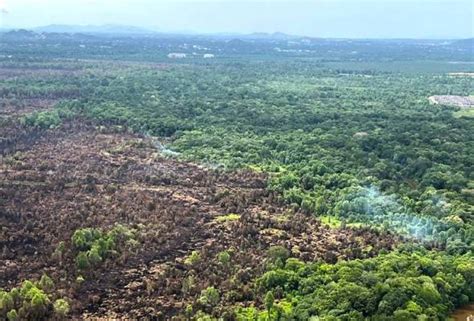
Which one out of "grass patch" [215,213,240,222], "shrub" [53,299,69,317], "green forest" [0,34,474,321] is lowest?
"shrub" [53,299,69,317]

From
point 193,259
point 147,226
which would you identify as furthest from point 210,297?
point 147,226

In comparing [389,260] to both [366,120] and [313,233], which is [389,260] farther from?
[366,120]

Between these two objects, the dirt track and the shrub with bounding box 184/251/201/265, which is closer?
the dirt track

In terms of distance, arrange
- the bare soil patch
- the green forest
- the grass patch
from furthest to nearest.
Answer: the bare soil patch
the grass patch
the green forest

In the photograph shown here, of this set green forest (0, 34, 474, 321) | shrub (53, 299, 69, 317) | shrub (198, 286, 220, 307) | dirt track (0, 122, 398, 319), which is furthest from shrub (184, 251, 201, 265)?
shrub (53, 299, 69, 317)

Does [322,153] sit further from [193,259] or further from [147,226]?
[193,259]

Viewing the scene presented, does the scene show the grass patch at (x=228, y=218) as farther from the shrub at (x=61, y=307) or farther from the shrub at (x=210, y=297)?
the shrub at (x=61, y=307)

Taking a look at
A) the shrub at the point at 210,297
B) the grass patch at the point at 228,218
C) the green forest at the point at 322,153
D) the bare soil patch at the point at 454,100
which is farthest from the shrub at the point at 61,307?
the bare soil patch at the point at 454,100

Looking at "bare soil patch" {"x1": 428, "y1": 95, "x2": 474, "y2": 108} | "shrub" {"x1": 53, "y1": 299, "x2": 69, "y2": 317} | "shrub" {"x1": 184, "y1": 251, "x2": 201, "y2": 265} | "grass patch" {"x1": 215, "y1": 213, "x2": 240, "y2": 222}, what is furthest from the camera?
"bare soil patch" {"x1": 428, "y1": 95, "x2": 474, "y2": 108}

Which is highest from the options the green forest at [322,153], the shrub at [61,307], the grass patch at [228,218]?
the green forest at [322,153]

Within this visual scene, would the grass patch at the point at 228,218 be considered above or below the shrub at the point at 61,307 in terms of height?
above

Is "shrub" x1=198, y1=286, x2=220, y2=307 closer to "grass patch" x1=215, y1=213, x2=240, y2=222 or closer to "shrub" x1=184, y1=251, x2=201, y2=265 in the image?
"shrub" x1=184, y1=251, x2=201, y2=265
